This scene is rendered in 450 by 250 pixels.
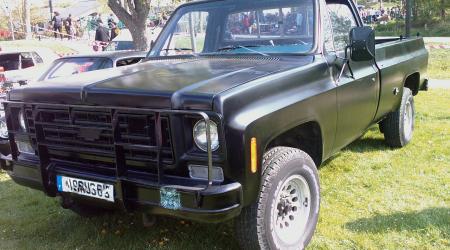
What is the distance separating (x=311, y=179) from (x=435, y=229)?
42.5 inches

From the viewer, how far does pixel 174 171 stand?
10.00ft

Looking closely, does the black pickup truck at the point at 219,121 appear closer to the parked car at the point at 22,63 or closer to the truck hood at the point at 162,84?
the truck hood at the point at 162,84

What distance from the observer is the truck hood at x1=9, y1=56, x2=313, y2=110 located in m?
2.99

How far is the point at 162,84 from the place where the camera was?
3.25 metres

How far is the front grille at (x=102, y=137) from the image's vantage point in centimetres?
302

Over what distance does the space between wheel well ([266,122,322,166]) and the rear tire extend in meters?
2.19

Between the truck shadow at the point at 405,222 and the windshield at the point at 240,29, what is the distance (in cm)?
147

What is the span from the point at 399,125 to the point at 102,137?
3869 millimetres

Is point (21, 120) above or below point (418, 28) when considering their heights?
above

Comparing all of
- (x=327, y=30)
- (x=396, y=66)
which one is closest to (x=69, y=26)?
(x=396, y=66)

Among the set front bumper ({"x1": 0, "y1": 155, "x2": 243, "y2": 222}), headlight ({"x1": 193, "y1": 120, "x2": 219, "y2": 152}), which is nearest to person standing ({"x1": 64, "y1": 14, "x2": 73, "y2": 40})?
front bumper ({"x1": 0, "y1": 155, "x2": 243, "y2": 222})

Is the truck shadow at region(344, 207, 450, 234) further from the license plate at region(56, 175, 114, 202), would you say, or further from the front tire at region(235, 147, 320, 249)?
the license plate at region(56, 175, 114, 202)

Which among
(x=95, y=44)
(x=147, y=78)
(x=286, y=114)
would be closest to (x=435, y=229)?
(x=286, y=114)

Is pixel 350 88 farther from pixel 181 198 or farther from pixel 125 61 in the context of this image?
pixel 125 61
